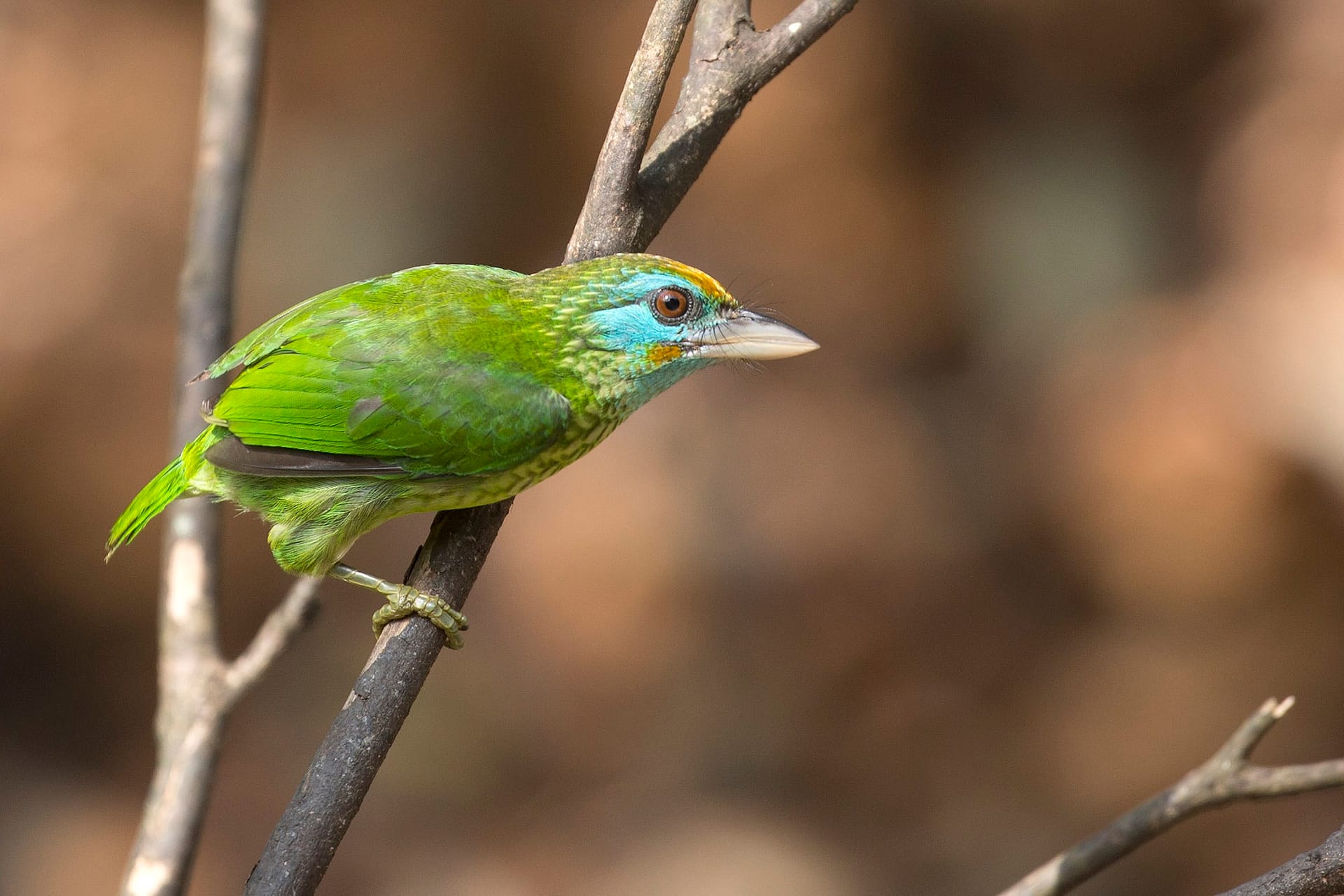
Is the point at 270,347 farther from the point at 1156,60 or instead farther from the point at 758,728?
the point at 1156,60

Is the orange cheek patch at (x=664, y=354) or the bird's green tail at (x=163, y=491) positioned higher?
the orange cheek patch at (x=664, y=354)

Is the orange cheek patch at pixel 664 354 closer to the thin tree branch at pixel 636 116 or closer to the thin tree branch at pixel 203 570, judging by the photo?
the thin tree branch at pixel 636 116

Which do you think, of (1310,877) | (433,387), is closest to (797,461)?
(433,387)

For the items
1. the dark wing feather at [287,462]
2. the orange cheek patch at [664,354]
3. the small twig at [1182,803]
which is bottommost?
the small twig at [1182,803]

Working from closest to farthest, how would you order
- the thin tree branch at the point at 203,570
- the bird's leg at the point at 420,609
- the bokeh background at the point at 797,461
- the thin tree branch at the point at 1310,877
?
1. the thin tree branch at the point at 1310,877
2. the bird's leg at the point at 420,609
3. the thin tree branch at the point at 203,570
4. the bokeh background at the point at 797,461

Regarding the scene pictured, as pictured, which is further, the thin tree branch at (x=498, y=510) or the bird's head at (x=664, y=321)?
the bird's head at (x=664, y=321)

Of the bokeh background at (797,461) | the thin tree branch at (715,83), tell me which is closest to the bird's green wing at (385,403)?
the thin tree branch at (715,83)

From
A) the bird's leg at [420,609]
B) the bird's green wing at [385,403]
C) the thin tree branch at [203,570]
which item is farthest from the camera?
the thin tree branch at [203,570]
